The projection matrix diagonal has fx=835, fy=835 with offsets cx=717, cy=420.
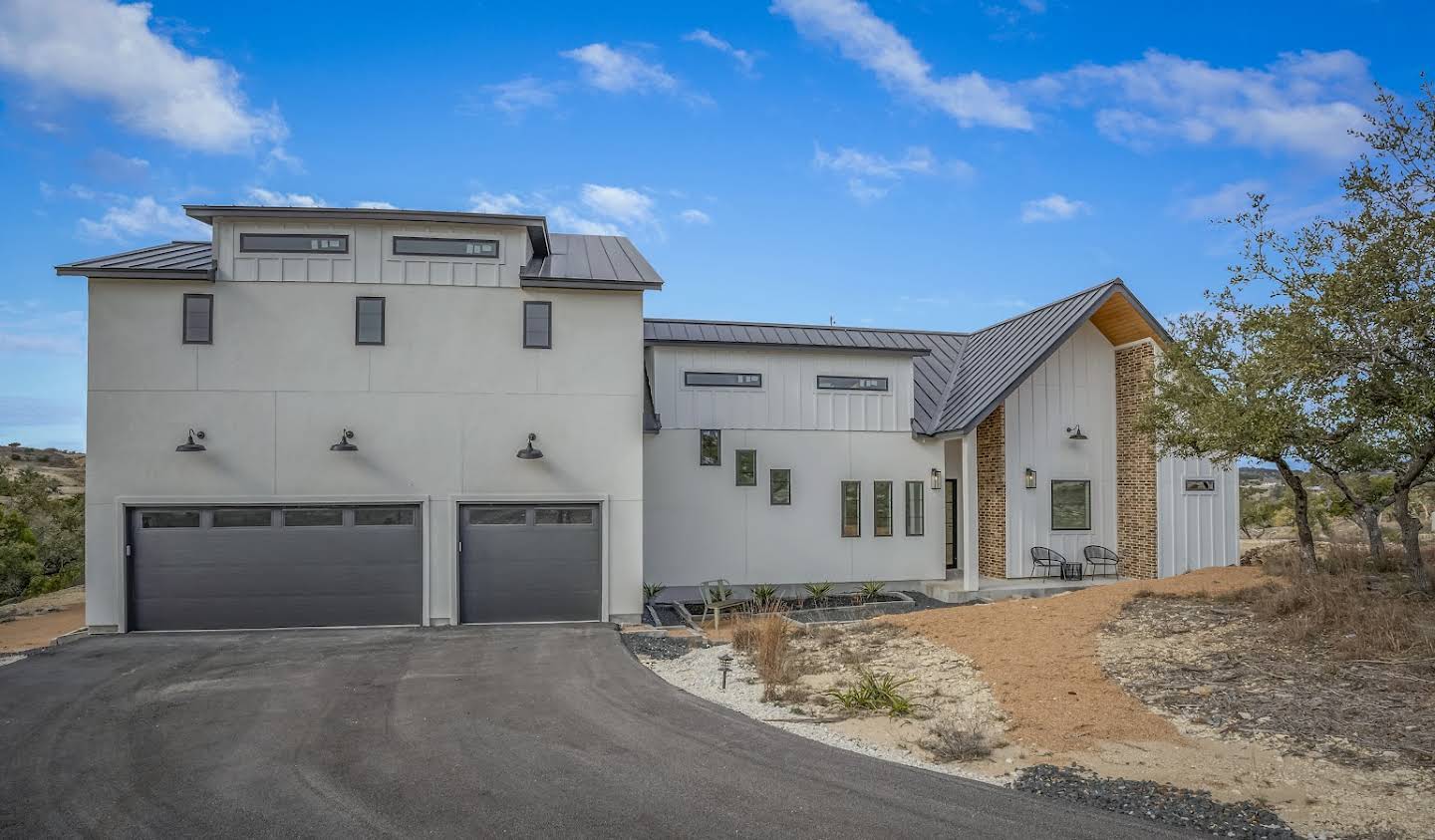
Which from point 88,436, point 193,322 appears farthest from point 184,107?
point 88,436

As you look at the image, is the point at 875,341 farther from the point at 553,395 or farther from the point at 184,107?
the point at 184,107

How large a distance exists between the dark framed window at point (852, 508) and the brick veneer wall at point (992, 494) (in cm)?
284

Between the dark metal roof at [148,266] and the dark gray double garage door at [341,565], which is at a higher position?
the dark metal roof at [148,266]

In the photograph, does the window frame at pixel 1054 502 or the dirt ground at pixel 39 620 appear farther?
the window frame at pixel 1054 502

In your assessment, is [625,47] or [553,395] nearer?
[553,395]

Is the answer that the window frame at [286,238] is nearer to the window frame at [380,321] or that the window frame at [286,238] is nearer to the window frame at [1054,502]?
the window frame at [380,321]

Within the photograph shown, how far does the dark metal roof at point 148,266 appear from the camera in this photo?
494 inches

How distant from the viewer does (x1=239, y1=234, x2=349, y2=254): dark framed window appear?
1308 cm

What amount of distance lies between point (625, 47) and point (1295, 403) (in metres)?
14.6

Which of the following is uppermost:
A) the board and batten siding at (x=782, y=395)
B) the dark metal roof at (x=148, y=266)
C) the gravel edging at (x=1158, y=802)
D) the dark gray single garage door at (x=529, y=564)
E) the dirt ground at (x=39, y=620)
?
the dark metal roof at (x=148, y=266)

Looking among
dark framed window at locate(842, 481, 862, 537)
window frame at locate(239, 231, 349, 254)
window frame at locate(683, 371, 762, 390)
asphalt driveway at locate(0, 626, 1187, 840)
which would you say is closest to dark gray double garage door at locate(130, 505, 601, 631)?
asphalt driveway at locate(0, 626, 1187, 840)

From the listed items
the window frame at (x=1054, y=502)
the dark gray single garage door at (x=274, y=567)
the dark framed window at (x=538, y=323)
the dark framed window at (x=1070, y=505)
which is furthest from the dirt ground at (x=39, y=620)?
the dark framed window at (x=1070, y=505)

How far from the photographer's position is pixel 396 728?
771cm

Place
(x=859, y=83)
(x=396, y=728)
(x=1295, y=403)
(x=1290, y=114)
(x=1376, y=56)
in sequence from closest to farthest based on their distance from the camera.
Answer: (x=396, y=728)
(x=1295, y=403)
(x=1376, y=56)
(x=1290, y=114)
(x=859, y=83)
